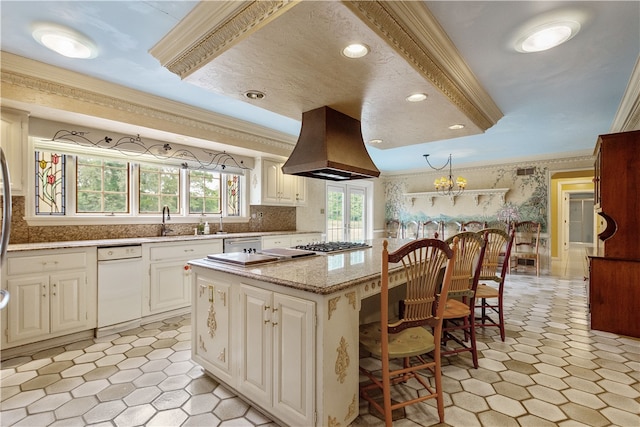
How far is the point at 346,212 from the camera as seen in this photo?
7.45 m

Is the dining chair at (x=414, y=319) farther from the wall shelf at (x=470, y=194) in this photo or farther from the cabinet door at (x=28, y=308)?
the wall shelf at (x=470, y=194)

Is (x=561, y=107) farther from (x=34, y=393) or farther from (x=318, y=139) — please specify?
(x=34, y=393)

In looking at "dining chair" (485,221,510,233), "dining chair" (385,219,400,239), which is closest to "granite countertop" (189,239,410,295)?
"dining chair" (485,221,510,233)

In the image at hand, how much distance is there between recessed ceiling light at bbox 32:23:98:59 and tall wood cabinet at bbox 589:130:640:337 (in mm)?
4729

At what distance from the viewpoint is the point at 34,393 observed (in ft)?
6.61

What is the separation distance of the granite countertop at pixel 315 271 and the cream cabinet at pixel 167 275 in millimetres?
1498

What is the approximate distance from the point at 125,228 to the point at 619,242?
5419 millimetres

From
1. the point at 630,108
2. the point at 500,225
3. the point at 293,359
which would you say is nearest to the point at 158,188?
the point at 293,359

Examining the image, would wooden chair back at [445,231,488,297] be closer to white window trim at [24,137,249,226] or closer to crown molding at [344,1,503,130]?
crown molding at [344,1,503,130]

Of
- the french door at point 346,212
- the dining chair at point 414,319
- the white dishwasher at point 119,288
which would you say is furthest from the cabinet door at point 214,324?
the french door at point 346,212

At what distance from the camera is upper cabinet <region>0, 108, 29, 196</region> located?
8.40ft

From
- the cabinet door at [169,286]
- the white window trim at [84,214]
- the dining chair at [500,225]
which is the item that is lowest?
the cabinet door at [169,286]

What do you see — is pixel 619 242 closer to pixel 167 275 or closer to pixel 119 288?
pixel 167 275

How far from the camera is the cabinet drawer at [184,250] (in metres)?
3.36
